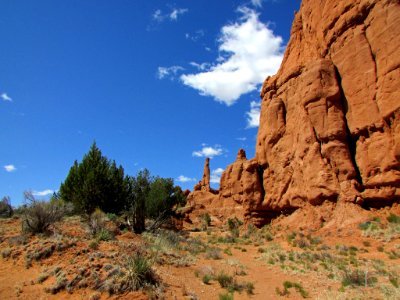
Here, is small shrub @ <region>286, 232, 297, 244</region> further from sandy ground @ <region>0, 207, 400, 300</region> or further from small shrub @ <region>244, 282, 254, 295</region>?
small shrub @ <region>244, 282, 254, 295</region>

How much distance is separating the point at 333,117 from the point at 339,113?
1.73ft

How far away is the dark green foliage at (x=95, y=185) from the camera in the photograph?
103 feet

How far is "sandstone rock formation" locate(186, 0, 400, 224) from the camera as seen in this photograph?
2009 cm

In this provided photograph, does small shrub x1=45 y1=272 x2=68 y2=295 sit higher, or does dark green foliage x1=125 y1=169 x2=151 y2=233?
dark green foliage x1=125 y1=169 x2=151 y2=233

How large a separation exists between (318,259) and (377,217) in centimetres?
633

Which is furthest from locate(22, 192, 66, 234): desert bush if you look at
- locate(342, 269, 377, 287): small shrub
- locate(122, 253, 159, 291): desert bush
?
locate(342, 269, 377, 287): small shrub

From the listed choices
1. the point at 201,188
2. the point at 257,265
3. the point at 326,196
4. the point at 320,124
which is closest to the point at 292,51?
the point at 320,124

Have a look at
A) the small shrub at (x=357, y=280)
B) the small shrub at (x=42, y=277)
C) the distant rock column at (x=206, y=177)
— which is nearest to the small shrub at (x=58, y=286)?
the small shrub at (x=42, y=277)

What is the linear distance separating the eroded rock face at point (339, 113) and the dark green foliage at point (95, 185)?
15.8 metres

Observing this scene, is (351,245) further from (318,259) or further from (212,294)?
(212,294)

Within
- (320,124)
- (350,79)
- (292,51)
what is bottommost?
(320,124)

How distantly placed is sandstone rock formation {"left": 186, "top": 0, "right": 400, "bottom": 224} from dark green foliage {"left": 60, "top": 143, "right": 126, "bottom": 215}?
A: 46.1 ft

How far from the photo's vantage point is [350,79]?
23359mm

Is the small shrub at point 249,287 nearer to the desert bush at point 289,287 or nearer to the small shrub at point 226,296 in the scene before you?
the desert bush at point 289,287
